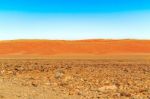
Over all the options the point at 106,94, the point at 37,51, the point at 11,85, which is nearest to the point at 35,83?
the point at 11,85

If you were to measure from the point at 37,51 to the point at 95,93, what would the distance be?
47.7 meters

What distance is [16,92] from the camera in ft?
48.2

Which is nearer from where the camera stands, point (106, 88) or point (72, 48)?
point (106, 88)

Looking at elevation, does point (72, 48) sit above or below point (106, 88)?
below

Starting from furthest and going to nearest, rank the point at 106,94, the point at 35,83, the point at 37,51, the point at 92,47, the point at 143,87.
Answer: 1. the point at 92,47
2. the point at 37,51
3. the point at 35,83
4. the point at 143,87
5. the point at 106,94

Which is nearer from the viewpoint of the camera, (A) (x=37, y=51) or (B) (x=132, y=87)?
(B) (x=132, y=87)

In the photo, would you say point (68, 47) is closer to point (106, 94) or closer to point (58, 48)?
point (58, 48)

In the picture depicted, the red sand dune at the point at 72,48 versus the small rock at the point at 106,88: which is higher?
the small rock at the point at 106,88

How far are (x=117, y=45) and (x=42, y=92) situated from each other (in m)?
55.8

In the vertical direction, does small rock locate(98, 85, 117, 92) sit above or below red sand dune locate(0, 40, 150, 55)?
above

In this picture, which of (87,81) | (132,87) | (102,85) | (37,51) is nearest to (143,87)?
(132,87)

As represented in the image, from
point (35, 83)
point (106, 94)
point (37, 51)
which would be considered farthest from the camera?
point (37, 51)

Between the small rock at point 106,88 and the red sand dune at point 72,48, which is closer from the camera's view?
the small rock at point 106,88

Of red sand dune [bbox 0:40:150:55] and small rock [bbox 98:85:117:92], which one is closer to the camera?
small rock [bbox 98:85:117:92]
